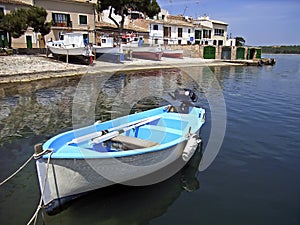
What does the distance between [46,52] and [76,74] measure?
7290 millimetres

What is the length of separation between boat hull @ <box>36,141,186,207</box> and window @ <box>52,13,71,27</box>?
32554 millimetres

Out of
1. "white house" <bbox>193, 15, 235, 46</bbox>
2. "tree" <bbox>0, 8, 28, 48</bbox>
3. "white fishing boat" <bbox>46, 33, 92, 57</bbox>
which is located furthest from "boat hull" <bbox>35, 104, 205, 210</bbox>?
"white house" <bbox>193, 15, 235, 46</bbox>

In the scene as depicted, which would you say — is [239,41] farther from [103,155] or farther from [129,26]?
[103,155]

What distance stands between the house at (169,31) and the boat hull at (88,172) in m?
42.2

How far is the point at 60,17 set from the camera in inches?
1361

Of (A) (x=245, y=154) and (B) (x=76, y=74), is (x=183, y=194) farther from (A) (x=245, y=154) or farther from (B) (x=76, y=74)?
(B) (x=76, y=74)

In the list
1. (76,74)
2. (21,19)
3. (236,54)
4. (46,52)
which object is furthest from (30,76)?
(236,54)

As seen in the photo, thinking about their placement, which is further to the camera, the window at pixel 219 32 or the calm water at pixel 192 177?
the window at pixel 219 32

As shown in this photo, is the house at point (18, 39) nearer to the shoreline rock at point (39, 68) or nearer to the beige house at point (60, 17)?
the beige house at point (60, 17)

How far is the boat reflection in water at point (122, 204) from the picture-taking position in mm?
5258

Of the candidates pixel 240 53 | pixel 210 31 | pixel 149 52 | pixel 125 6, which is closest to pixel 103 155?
pixel 149 52

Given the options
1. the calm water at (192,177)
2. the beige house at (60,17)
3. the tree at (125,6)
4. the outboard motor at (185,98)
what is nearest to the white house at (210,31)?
the tree at (125,6)

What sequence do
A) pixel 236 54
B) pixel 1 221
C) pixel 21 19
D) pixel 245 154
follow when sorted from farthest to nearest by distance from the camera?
pixel 236 54 < pixel 21 19 < pixel 245 154 < pixel 1 221

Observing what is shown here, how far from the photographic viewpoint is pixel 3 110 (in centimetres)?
1313
